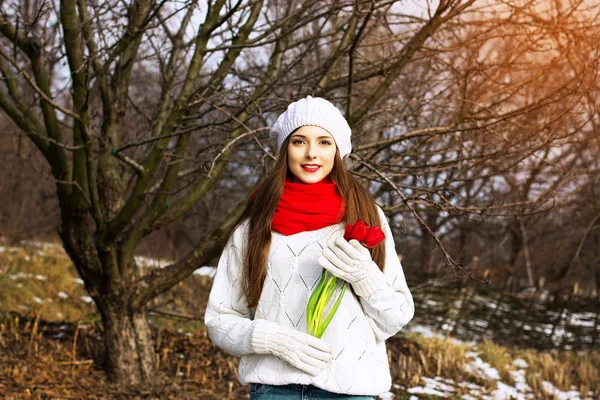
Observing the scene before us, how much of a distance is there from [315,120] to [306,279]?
1.96 feet

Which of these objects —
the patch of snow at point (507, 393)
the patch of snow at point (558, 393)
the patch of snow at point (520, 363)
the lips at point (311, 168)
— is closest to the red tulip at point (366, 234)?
the lips at point (311, 168)

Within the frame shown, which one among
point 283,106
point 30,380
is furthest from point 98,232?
point 283,106

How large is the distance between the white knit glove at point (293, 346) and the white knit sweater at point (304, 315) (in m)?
0.02

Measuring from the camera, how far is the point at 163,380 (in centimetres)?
481

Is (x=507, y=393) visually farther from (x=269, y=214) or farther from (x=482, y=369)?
(x=269, y=214)

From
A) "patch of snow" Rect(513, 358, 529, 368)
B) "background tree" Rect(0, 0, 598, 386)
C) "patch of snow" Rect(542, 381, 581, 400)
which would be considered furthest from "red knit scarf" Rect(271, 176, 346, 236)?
"patch of snow" Rect(513, 358, 529, 368)

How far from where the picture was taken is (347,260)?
2.02 meters

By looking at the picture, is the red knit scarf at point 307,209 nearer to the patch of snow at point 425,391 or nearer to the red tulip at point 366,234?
the red tulip at point 366,234

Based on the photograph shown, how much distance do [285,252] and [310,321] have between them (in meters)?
0.28

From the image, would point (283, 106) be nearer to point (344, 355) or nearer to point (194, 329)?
point (344, 355)

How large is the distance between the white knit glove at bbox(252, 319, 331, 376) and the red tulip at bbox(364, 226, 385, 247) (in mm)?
355

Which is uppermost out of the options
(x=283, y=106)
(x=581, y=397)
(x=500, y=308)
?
(x=283, y=106)

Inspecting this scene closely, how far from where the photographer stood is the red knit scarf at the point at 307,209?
2.22 meters

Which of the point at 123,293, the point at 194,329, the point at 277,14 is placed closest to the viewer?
the point at 123,293
